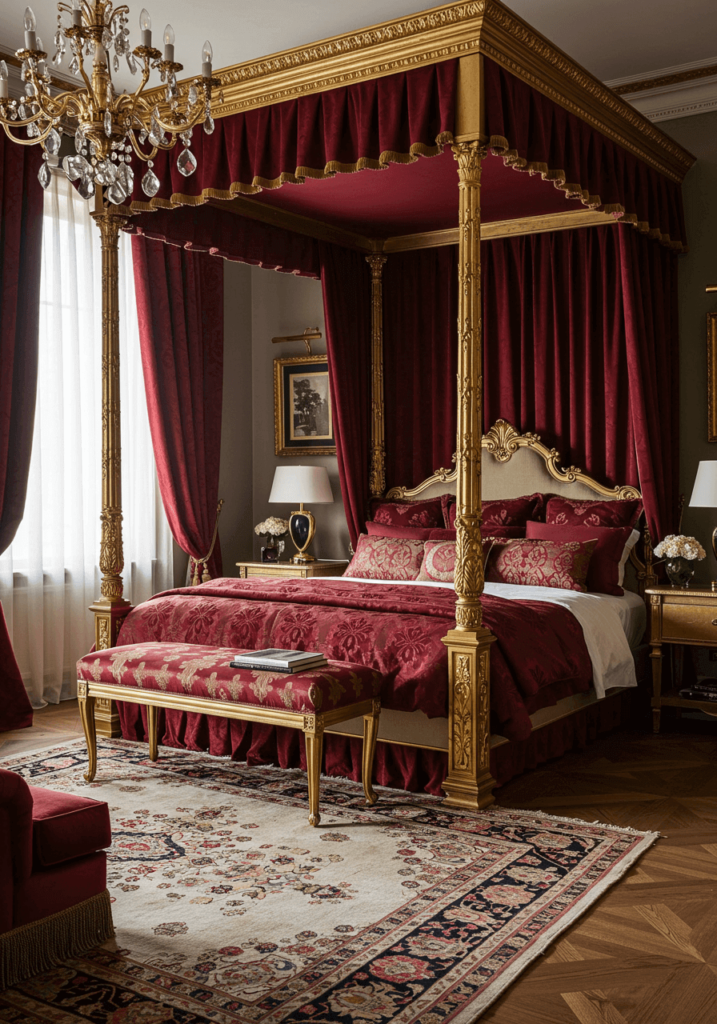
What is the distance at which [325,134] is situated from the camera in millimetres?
4133

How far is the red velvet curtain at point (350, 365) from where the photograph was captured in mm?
6418

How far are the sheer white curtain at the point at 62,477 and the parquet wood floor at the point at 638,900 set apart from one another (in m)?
0.86

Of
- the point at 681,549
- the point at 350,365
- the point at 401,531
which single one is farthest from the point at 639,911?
the point at 350,365

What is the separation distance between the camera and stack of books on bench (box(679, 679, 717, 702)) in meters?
4.93

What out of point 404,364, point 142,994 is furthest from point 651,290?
point 142,994

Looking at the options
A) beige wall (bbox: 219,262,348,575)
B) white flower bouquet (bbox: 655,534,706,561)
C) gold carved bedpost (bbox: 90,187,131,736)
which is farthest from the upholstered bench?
beige wall (bbox: 219,262,348,575)

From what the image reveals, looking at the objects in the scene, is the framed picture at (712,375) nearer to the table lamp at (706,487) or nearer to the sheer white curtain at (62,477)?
the table lamp at (706,487)

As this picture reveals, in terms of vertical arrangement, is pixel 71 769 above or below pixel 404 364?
below

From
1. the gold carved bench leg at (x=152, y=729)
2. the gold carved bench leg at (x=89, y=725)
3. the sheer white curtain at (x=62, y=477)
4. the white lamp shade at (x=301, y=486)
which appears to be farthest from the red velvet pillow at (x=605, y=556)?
the sheer white curtain at (x=62, y=477)

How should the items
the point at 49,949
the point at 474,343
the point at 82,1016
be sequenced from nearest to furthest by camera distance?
1. the point at 82,1016
2. the point at 49,949
3. the point at 474,343

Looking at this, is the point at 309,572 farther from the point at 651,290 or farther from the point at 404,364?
the point at 651,290

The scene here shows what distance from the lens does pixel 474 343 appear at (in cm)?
390

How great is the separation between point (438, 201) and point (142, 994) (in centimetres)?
444

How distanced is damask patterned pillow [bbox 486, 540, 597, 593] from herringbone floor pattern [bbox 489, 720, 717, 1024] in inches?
35.1
